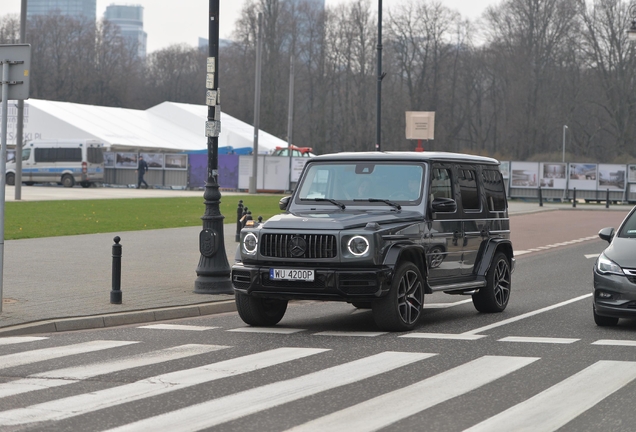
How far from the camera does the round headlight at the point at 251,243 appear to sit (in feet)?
37.4

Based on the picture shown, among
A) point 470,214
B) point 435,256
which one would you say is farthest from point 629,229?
point 435,256

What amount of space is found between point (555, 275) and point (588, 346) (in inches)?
360

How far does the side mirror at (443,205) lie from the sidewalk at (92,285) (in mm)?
3265

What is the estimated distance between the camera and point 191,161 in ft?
207

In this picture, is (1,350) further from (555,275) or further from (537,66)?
(537,66)

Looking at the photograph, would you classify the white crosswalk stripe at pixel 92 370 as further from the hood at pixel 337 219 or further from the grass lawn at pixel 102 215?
the grass lawn at pixel 102 215

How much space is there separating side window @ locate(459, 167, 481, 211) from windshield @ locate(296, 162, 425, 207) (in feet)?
2.75

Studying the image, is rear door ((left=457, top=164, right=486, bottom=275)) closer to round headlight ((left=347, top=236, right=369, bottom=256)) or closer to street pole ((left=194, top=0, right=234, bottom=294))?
round headlight ((left=347, top=236, right=369, bottom=256))

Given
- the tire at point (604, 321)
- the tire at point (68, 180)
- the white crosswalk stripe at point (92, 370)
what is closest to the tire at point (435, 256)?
the tire at point (604, 321)

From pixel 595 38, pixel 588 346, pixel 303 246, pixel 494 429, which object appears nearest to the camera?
pixel 494 429

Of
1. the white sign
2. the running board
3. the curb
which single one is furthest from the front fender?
the white sign

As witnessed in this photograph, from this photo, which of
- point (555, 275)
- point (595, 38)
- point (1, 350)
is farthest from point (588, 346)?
point (595, 38)

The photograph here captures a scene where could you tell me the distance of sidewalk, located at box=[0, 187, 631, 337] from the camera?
39.8ft

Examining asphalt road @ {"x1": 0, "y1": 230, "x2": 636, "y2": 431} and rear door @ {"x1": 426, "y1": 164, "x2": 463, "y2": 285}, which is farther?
rear door @ {"x1": 426, "y1": 164, "x2": 463, "y2": 285}
